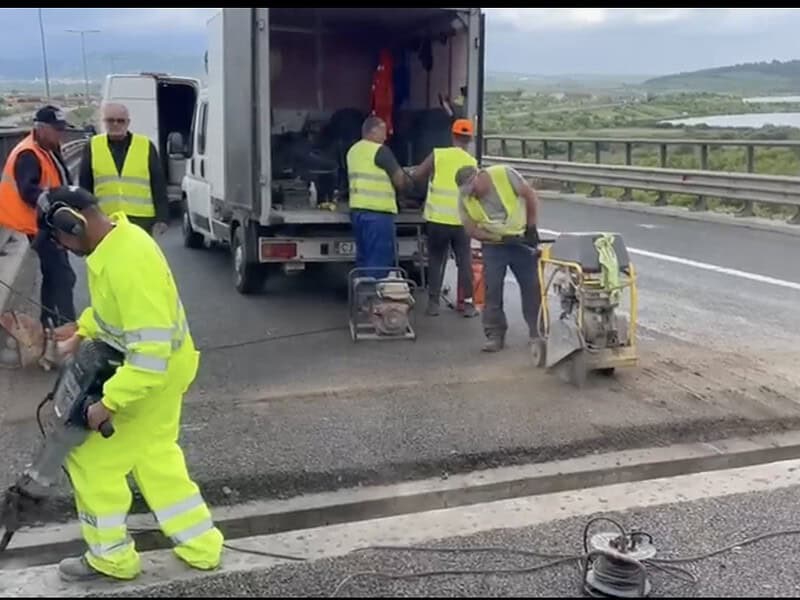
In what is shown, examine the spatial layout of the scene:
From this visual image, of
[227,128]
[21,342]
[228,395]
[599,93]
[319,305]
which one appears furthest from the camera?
[599,93]

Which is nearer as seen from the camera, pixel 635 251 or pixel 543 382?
pixel 543 382

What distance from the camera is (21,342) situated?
7324 mm

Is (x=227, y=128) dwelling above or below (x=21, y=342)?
above

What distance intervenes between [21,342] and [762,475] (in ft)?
16.5

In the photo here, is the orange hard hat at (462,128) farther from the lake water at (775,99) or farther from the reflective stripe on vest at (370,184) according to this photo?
the lake water at (775,99)

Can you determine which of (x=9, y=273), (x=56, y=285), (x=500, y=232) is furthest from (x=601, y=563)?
(x=9, y=273)

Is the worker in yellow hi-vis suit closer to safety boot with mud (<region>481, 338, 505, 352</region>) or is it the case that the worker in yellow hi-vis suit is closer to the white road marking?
safety boot with mud (<region>481, 338, 505, 352</region>)

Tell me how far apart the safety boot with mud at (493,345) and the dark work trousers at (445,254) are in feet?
4.00

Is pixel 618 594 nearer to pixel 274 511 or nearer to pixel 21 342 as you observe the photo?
pixel 274 511

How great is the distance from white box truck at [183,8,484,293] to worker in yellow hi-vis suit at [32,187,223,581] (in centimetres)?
492

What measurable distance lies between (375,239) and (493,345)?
1648 millimetres

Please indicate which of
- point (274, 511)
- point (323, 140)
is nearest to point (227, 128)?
point (323, 140)

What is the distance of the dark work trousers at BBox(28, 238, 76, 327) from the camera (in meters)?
7.46

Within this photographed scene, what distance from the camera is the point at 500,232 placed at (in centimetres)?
766
